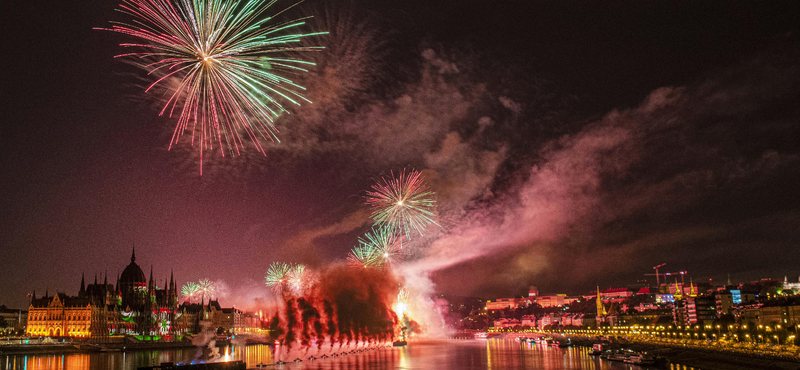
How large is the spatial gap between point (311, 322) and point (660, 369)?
158 ft

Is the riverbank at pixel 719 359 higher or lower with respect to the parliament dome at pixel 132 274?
lower

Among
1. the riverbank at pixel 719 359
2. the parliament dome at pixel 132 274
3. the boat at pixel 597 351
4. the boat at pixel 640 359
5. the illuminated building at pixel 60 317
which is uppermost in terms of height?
the parliament dome at pixel 132 274

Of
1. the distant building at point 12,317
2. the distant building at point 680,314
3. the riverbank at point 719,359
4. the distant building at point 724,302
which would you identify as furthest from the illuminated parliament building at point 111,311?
the distant building at point 724,302

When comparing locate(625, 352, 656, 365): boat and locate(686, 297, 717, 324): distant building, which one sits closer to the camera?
locate(625, 352, 656, 365): boat

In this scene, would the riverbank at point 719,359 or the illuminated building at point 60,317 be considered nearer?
the riverbank at point 719,359

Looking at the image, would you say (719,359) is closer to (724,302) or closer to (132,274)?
(724,302)

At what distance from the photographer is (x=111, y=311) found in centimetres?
13788

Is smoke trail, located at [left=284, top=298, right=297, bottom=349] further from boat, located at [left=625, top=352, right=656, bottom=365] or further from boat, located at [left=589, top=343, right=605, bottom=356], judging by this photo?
boat, located at [left=589, top=343, right=605, bottom=356]

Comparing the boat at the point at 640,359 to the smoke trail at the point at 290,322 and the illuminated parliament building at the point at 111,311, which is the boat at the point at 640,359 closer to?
the smoke trail at the point at 290,322

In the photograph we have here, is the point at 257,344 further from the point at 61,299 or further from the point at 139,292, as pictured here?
the point at 61,299

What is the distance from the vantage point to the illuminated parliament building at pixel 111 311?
133 m

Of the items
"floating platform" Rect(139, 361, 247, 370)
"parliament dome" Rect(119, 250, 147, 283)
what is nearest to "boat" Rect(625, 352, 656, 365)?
"floating platform" Rect(139, 361, 247, 370)

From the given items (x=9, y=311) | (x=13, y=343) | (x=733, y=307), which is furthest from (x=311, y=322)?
(x=9, y=311)

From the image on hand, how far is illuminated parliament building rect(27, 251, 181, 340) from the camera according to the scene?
437 ft
